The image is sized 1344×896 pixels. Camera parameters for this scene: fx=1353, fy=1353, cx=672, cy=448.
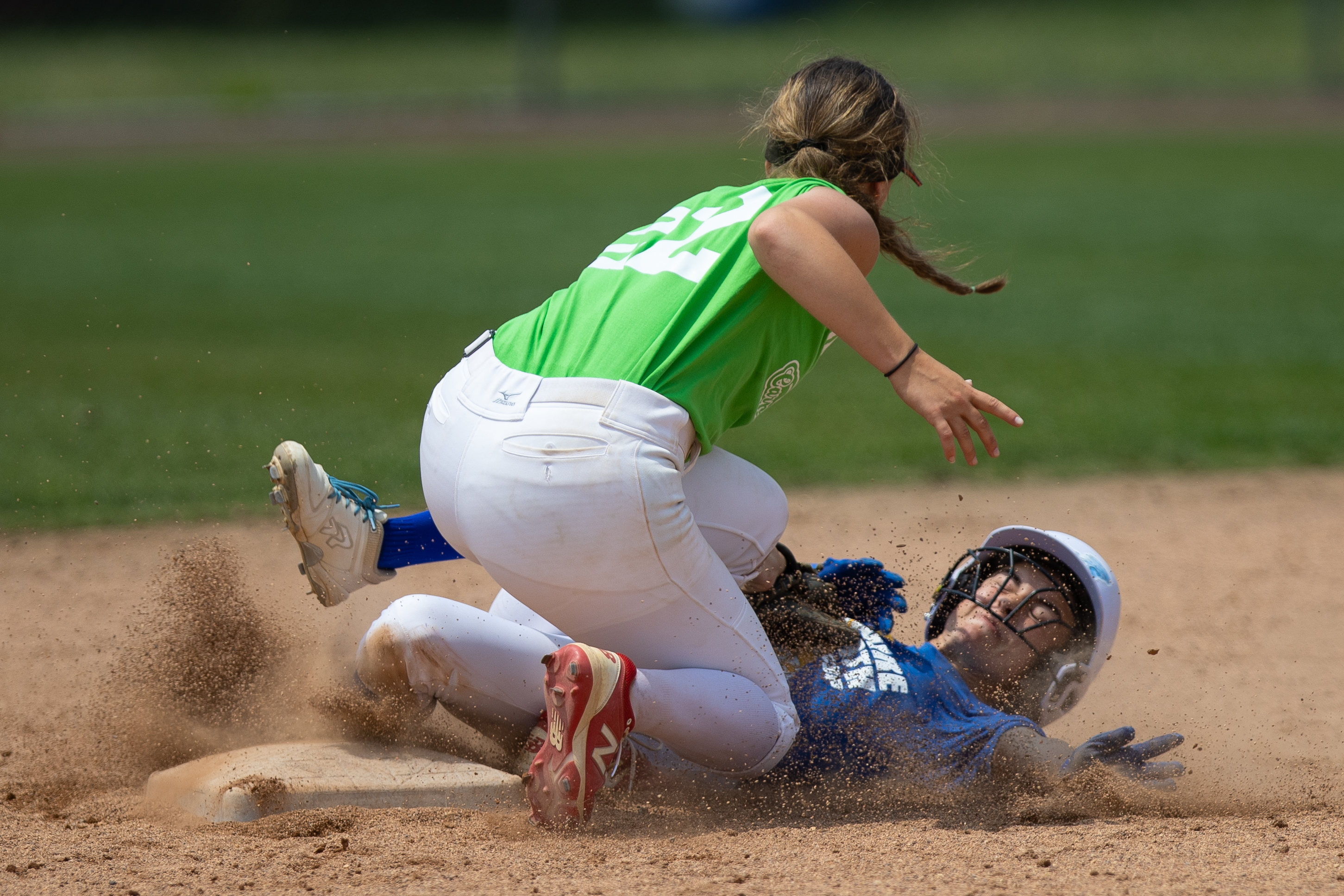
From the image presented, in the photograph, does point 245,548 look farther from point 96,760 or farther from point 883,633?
point 883,633

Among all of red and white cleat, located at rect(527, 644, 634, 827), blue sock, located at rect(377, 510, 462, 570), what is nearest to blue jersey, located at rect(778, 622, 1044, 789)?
red and white cleat, located at rect(527, 644, 634, 827)

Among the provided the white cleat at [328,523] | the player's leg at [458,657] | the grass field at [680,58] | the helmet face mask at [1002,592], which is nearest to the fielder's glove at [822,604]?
the helmet face mask at [1002,592]

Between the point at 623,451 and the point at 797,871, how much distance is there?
768 mm

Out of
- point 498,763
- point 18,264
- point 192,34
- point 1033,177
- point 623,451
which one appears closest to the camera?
point 623,451

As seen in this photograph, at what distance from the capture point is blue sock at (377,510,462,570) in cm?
303

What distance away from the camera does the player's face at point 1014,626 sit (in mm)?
2949

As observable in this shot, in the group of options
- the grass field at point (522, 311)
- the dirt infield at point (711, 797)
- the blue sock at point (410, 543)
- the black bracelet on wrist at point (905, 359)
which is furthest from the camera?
the grass field at point (522, 311)

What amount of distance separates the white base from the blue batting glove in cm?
86

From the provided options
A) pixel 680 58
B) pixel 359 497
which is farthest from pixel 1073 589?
pixel 680 58

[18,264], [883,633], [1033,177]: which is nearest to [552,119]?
[1033,177]

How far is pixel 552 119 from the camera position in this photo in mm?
27781

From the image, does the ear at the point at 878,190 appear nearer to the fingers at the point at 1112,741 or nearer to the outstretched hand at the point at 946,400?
the outstretched hand at the point at 946,400

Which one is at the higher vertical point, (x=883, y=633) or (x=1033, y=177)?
(x=1033, y=177)

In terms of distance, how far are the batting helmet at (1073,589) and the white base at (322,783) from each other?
1096 millimetres
